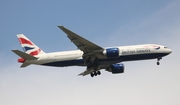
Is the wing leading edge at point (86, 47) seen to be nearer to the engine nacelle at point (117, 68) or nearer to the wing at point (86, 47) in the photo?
the wing at point (86, 47)

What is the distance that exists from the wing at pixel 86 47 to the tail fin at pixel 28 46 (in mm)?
8213

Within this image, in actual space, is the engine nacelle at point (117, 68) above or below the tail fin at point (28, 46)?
below

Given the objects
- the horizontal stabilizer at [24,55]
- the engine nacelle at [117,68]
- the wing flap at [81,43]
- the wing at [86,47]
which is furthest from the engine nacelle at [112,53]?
the horizontal stabilizer at [24,55]

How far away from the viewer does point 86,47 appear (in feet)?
174

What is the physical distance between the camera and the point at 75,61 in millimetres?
54906

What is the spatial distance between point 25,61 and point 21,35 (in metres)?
7.64

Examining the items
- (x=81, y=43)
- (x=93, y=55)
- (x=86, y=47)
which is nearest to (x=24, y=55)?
(x=81, y=43)

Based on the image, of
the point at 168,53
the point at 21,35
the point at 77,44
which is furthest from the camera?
the point at 21,35

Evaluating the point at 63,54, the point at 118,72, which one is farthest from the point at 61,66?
the point at 118,72

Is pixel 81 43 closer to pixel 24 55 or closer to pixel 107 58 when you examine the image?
pixel 107 58

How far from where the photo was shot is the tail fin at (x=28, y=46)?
58344 mm

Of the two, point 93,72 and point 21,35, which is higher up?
point 21,35

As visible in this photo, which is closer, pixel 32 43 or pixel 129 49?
pixel 129 49

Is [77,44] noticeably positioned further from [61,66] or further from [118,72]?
[118,72]
